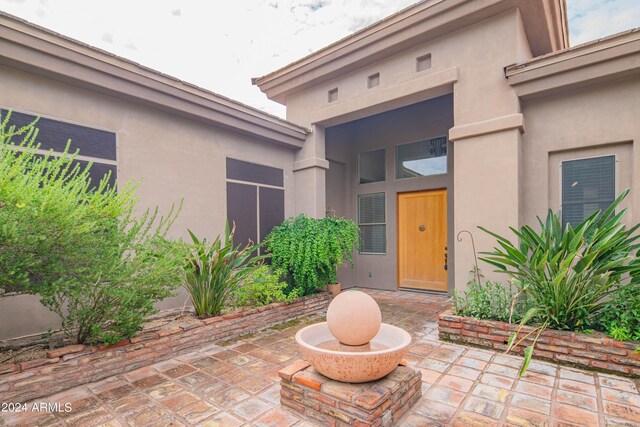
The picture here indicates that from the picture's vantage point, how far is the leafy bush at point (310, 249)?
16.2ft

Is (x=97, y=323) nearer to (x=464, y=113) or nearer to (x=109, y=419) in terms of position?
(x=109, y=419)

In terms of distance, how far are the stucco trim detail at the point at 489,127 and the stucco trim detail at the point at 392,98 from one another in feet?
2.49

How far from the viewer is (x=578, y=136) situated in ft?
12.9

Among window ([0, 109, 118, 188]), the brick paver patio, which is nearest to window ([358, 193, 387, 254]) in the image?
the brick paver patio

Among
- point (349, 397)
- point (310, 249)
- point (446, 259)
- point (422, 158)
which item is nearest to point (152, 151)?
point (310, 249)

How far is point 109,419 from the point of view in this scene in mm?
2223

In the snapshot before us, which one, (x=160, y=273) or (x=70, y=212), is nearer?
(x=70, y=212)

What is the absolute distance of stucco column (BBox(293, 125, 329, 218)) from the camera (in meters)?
6.07

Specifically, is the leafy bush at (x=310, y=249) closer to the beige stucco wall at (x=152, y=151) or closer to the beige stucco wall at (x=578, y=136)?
the beige stucco wall at (x=152, y=151)

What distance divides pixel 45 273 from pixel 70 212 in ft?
1.85

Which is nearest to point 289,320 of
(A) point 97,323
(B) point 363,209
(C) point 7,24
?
(A) point 97,323

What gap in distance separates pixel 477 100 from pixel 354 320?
3.85 meters

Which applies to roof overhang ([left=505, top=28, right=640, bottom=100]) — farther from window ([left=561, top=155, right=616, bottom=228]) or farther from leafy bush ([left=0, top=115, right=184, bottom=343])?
leafy bush ([left=0, top=115, right=184, bottom=343])

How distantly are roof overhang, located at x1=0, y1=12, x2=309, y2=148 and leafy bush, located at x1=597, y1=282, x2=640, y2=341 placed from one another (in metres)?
5.17
